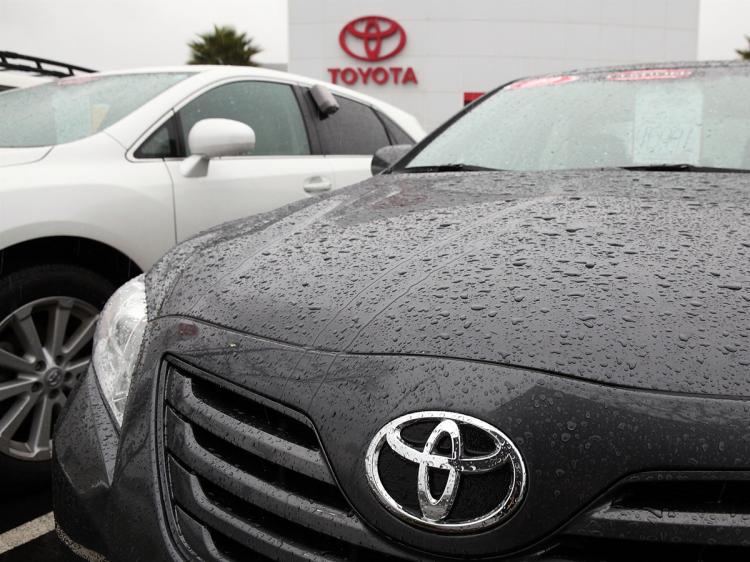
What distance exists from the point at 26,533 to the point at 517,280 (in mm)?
1937

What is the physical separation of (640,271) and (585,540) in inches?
18.6

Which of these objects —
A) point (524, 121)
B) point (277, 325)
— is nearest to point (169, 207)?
point (524, 121)

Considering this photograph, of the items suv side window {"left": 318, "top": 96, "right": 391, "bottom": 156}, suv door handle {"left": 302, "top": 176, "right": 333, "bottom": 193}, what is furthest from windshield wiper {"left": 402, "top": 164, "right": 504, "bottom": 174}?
suv side window {"left": 318, "top": 96, "right": 391, "bottom": 156}

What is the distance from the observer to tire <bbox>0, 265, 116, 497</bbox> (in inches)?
101

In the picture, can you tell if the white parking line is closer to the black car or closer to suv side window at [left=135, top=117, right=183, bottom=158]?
the black car

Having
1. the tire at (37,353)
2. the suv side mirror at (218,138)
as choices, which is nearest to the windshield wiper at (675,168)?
the suv side mirror at (218,138)

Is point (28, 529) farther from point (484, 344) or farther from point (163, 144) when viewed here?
point (484, 344)

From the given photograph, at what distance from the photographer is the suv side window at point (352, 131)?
423 centimetres

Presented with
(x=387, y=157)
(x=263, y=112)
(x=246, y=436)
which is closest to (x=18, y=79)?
(x=263, y=112)

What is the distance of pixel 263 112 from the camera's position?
393 centimetres

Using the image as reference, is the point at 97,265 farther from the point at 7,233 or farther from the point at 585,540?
the point at 585,540

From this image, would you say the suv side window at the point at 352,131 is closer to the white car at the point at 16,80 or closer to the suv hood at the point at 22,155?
the suv hood at the point at 22,155

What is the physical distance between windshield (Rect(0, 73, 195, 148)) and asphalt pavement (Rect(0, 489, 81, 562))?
1.37 m

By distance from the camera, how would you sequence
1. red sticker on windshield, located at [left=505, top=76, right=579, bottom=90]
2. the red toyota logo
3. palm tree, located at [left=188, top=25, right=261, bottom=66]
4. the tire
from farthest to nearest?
1. palm tree, located at [left=188, top=25, right=261, bottom=66]
2. the red toyota logo
3. red sticker on windshield, located at [left=505, top=76, right=579, bottom=90]
4. the tire
